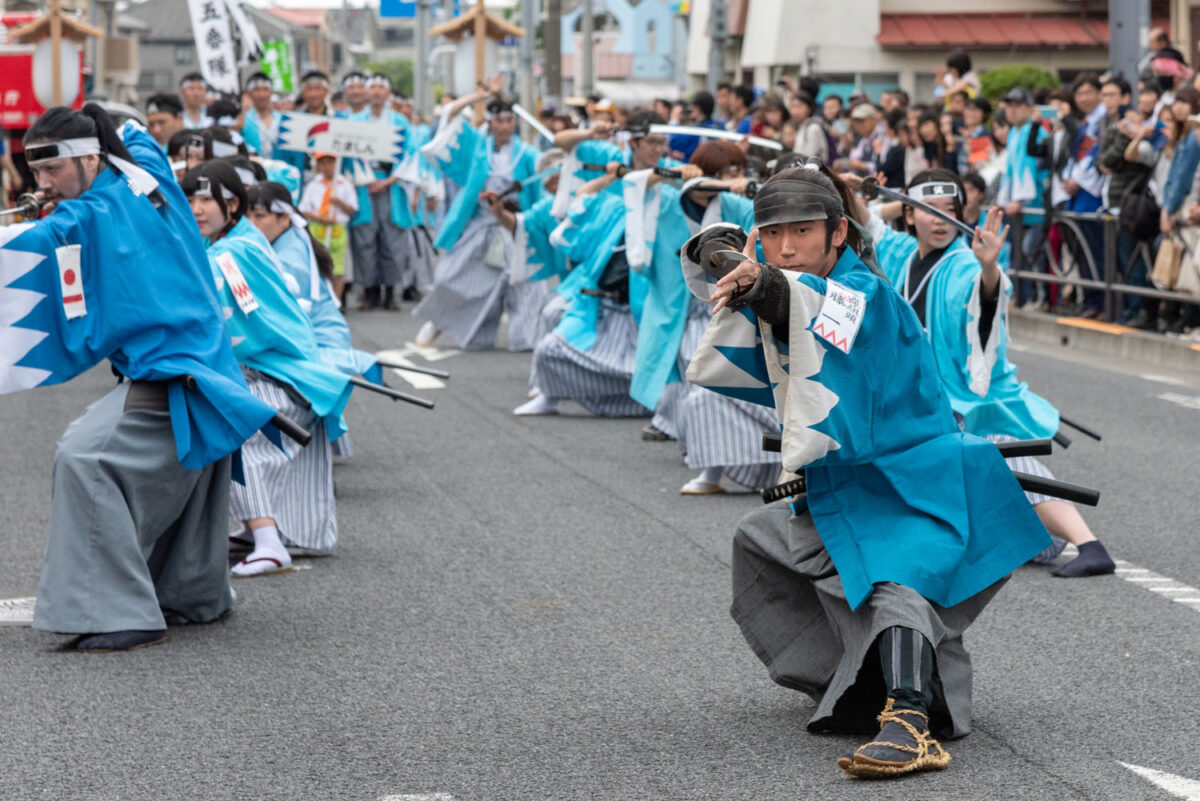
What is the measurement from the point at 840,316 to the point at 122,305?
2.30 m

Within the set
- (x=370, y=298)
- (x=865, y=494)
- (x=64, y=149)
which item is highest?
(x=64, y=149)

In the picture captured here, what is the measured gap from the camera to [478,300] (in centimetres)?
1364

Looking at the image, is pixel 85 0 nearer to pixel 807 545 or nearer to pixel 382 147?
pixel 382 147

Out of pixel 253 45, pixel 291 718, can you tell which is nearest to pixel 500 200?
pixel 253 45

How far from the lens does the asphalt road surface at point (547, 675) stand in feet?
13.4

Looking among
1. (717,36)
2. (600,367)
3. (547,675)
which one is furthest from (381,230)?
(547,675)

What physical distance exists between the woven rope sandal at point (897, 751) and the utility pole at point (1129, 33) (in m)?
12.2

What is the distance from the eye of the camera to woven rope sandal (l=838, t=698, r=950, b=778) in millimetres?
3943

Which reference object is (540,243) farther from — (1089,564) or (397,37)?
(397,37)

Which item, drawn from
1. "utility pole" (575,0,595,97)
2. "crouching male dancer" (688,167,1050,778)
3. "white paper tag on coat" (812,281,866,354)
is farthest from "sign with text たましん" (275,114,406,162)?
"utility pole" (575,0,595,97)

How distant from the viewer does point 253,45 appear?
17.1m

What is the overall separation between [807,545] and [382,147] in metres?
10.8

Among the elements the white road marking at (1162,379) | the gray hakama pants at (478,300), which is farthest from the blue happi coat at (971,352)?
the gray hakama pants at (478,300)

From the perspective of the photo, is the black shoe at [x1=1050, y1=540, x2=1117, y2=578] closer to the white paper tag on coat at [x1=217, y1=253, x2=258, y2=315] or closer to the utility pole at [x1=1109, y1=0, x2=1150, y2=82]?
the white paper tag on coat at [x1=217, y1=253, x2=258, y2=315]
